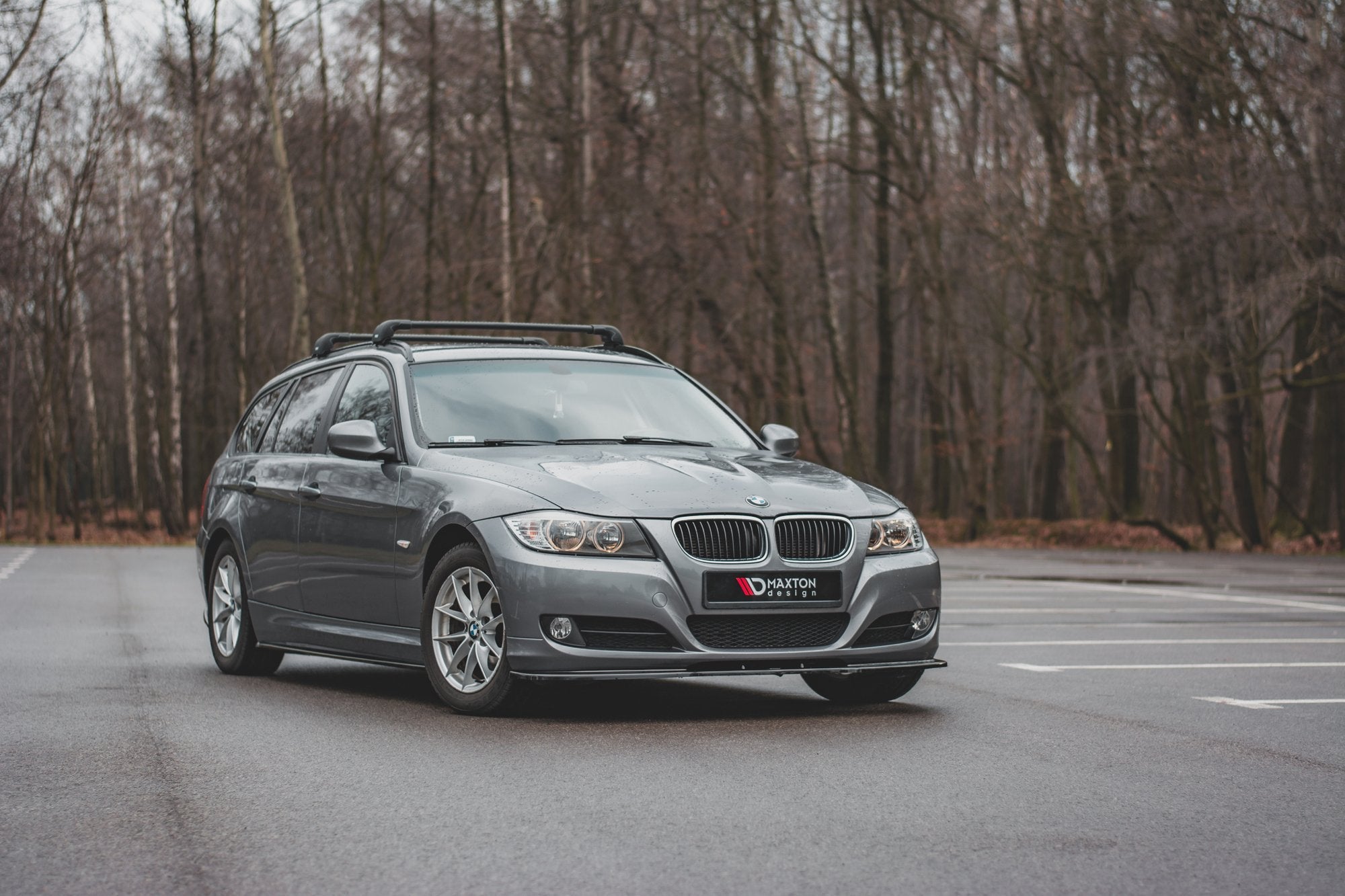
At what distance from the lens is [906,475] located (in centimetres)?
7512

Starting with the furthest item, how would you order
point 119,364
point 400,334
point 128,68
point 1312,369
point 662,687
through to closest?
point 119,364 → point 128,68 → point 1312,369 → point 400,334 → point 662,687

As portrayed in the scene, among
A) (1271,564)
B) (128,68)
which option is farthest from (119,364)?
(1271,564)

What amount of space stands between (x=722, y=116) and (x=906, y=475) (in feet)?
128

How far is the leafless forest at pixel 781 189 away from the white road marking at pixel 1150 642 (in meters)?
13.5

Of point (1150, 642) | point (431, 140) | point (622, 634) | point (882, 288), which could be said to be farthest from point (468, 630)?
point (882, 288)

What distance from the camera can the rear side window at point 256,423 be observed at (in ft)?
35.9

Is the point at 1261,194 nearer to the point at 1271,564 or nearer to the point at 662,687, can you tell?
the point at 1271,564

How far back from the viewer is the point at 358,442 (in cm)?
876

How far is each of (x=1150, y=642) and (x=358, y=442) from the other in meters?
6.15

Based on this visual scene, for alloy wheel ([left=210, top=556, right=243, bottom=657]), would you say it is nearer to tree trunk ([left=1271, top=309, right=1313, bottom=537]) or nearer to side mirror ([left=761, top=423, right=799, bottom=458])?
side mirror ([left=761, top=423, right=799, bottom=458])

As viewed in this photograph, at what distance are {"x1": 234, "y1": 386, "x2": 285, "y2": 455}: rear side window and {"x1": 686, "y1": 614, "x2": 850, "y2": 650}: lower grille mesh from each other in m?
4.16

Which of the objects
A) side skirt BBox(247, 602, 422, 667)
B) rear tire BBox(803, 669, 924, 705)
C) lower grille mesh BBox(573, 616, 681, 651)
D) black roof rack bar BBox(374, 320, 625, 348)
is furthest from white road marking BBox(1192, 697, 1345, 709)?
side skirt BBox(247, 602, 422, 667)

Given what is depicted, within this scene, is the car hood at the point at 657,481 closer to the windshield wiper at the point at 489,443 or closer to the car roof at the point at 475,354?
the windshield wiper at the point at 489,443

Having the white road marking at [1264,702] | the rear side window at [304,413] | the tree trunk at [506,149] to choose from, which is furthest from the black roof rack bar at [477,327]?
the tree trunk at [506,149]
